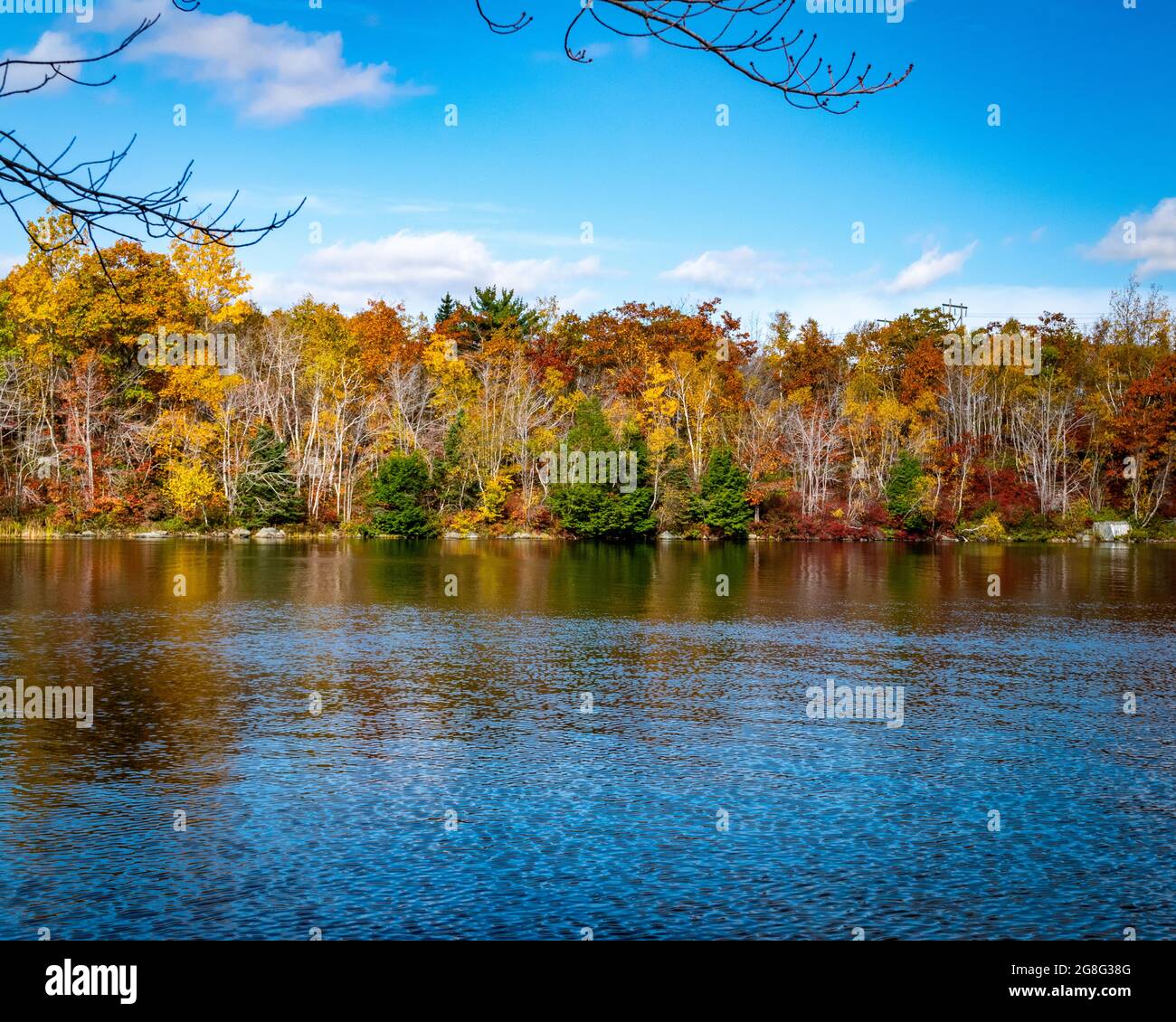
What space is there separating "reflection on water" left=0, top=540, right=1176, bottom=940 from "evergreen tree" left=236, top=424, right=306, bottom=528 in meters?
30.5

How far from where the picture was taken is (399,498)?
55.8 metres

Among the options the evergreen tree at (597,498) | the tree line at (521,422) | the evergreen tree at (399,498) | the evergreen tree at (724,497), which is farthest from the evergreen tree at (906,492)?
the evergreen tree at (399,498)

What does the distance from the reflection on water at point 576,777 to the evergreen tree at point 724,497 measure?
34.1 m

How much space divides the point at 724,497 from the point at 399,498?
53.8ft

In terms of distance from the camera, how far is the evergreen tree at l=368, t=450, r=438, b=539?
2197 inches

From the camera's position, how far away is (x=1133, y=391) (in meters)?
62.5

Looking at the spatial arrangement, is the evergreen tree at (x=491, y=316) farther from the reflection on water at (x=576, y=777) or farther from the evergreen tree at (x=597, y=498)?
the reflection on water at (x=576, y=777)

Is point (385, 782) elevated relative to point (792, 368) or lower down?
lower down

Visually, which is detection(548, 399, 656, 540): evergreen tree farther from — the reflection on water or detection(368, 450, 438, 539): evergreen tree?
the reflection on water

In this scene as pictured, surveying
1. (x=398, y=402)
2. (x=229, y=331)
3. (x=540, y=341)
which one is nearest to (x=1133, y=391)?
(x=540, y=341)

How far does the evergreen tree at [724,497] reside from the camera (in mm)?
57750

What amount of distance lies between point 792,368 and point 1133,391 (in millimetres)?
21230

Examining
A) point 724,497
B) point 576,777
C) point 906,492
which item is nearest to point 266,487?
point 724,497

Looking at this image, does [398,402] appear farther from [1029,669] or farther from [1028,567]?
[1029,669]
